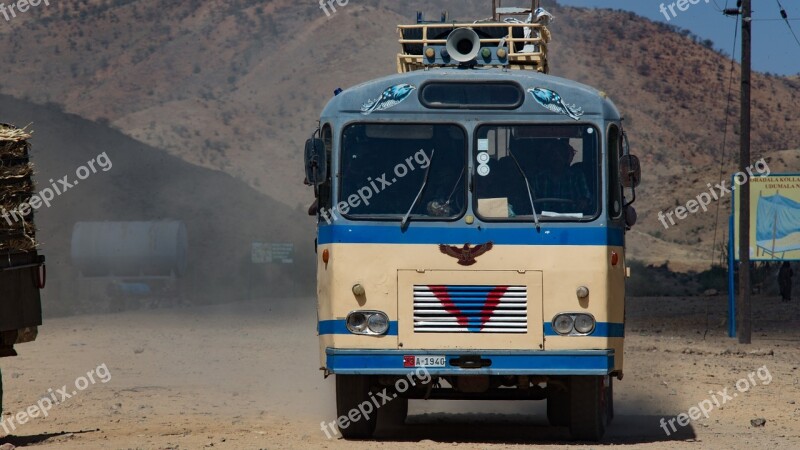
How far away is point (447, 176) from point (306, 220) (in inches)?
2145

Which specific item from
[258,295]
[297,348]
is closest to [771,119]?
[258,295]

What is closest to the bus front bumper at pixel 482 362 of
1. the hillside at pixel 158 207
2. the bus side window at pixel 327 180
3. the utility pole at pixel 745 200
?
the bus side window at pixel 327 180

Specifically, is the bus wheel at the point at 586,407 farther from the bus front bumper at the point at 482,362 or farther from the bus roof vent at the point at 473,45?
the bus roof vent at the point at 473,45

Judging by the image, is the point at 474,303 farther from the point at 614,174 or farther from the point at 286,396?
the point at 286,396

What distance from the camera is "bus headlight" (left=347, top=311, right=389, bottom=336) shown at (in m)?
10.8

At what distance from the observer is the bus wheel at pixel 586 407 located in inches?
437

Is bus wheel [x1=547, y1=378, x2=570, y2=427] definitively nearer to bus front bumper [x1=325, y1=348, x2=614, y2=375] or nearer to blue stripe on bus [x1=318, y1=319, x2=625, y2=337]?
bus front bumper [x1=325, y1=348, x2=614, y2=375]

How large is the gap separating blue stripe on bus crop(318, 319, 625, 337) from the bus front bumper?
0.15 meters

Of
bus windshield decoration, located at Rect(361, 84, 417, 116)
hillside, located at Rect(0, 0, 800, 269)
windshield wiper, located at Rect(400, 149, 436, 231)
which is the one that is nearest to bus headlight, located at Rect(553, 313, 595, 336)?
windshield wiper, located at Rect(400, 149, 436, 231)

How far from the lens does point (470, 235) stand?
35.6 feet

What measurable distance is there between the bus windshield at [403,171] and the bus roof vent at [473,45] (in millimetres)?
1162

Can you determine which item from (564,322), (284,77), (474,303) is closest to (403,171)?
(474,303)

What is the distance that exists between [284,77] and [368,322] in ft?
292

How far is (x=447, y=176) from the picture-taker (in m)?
11.0
